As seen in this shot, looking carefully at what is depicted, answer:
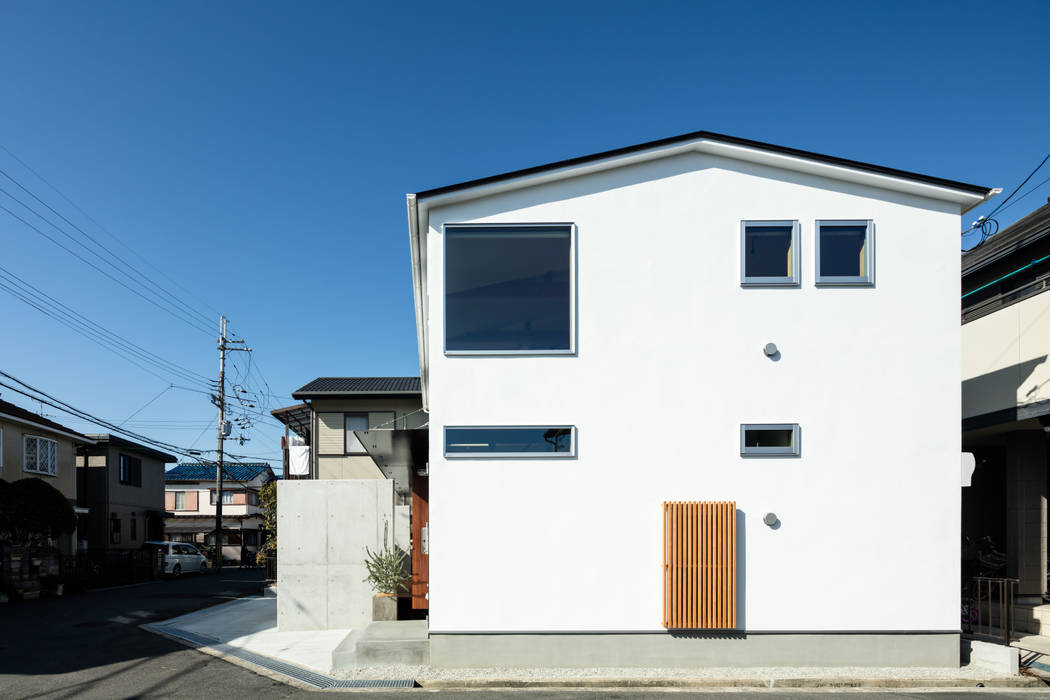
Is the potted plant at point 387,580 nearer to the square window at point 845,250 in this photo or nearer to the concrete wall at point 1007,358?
the square window at point 845,250

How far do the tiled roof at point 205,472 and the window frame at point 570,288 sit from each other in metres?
43.6

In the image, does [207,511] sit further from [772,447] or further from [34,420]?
[772,447]

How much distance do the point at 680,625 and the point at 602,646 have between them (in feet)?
3.15

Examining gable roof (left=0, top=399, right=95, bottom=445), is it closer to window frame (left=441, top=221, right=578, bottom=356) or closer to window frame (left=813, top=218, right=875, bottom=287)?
window frame (left=441, top=221, right=578, bottom=356)

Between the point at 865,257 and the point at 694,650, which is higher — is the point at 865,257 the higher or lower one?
the higher one

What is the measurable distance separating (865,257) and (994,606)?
269 inches

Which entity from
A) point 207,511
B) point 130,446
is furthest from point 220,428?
point 207,511

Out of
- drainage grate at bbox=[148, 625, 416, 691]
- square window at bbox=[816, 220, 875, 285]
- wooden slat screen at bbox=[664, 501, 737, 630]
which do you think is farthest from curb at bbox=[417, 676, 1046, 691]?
square window at bbox=[816, 220, 875, 285]

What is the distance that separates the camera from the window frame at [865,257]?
9.34 m

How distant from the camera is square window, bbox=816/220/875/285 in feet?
30.8

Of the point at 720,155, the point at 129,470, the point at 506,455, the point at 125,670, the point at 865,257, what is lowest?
the point at 129,470

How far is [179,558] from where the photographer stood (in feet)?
105

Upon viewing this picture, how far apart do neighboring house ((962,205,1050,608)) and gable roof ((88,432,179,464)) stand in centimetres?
3084

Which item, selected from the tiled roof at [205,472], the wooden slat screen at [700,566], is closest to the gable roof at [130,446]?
the tiled roof at [205,472]
